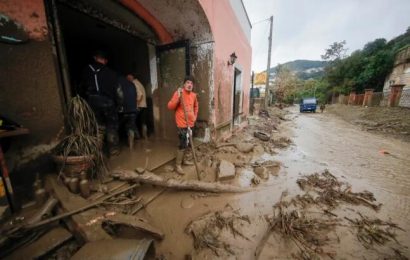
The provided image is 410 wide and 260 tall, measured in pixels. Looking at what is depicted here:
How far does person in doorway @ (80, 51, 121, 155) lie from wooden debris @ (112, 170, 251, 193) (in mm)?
1126

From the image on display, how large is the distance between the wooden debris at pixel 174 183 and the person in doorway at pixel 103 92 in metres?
1.13

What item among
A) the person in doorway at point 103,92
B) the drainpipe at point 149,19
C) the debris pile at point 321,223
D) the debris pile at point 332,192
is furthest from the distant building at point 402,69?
the person in doorway at point 103,92

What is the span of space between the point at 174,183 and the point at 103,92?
6.96 ft

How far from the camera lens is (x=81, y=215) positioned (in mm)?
1688

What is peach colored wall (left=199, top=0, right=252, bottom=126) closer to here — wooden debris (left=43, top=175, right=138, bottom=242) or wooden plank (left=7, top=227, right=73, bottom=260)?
wooden debris (left=43, top=175, right=138, bottom=242)

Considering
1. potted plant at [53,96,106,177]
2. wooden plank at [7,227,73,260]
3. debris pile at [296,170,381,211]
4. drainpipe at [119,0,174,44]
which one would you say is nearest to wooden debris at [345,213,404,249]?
debris pile at [296,170,381,211]

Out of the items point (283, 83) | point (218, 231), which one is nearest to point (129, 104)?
point (218, 231)

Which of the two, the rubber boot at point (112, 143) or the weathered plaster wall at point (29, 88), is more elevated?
the weathered plaster wall at point (29, 88)

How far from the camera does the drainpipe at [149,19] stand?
3.28 m

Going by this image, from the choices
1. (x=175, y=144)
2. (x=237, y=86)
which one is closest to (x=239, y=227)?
(x=175, y=144)

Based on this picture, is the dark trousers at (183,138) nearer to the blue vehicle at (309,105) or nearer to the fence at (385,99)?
the fence at (385,99)

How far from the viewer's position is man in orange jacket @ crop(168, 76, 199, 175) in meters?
3.17

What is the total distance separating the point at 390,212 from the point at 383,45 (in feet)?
95.0

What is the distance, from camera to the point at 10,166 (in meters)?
1.88
